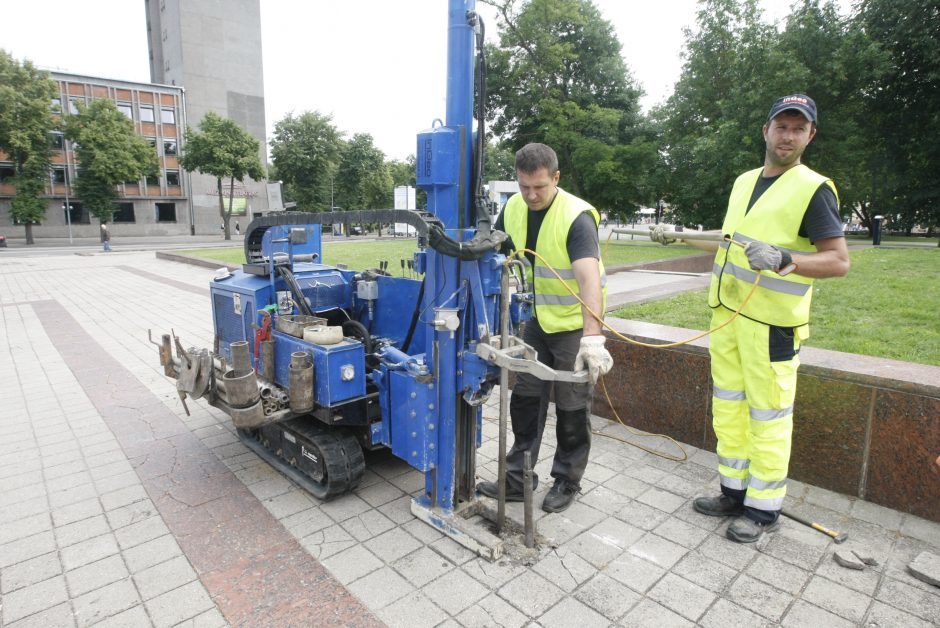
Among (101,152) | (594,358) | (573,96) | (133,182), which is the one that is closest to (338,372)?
(594,358)

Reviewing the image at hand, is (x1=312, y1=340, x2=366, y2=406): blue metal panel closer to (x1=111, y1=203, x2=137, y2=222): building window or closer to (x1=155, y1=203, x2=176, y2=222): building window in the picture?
(x1=111, y1=203, x2=137, y2=222): building window

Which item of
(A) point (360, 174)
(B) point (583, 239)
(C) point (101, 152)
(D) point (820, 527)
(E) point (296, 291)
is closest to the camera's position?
(B) point (583, 239)

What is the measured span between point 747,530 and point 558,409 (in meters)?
1.16

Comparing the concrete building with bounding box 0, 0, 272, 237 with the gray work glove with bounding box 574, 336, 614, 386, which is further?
the concrete building with bounding box 0, 0, 272, 237

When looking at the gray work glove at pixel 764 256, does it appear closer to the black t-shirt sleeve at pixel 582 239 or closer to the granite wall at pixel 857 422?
the black t-shirt sleeve at pixel 582 239

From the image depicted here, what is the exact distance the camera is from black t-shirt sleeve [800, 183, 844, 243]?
A: 2525 mm

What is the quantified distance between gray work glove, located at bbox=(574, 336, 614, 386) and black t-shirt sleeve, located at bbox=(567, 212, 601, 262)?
47 cm

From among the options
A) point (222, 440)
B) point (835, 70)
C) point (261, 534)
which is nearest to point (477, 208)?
point (261, 534)

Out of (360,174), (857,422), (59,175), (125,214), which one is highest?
(360,174)

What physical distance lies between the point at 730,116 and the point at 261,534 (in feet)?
73.1

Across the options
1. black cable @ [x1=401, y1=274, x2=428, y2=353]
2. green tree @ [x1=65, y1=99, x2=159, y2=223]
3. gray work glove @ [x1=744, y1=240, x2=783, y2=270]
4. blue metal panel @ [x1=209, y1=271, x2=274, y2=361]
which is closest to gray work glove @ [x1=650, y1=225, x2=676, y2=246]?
gray work glove @ [x1=744, y1=240, x2=783, y2=270]

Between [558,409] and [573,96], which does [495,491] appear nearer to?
[558,409]

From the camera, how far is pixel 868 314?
540 centimetres

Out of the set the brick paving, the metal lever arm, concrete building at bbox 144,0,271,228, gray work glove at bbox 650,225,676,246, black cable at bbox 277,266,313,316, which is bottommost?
the brick paving
